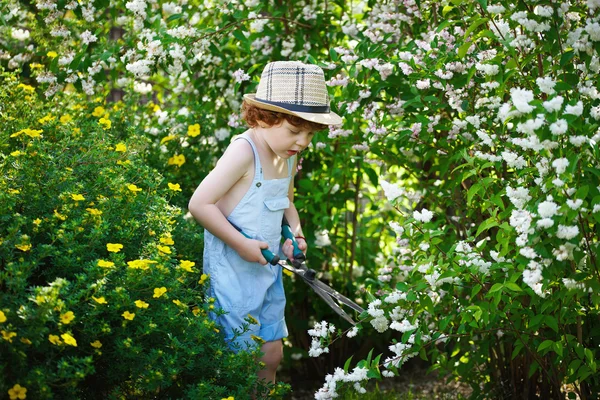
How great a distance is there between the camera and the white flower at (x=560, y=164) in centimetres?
198

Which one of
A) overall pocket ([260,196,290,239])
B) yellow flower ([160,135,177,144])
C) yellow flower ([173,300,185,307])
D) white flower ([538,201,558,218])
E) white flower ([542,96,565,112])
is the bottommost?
yellow flower ([173,300,185,307])

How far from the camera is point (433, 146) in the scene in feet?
10.6

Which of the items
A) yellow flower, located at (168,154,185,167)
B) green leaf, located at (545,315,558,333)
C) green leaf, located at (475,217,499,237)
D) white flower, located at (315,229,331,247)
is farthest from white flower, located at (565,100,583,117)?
yellow flower, located at (168,154,185,167)

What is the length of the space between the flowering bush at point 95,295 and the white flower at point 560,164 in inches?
41.7

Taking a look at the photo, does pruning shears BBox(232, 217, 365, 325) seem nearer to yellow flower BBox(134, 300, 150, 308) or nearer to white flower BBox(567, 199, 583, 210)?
yellow flower BBox(134, 300, 150, 308)

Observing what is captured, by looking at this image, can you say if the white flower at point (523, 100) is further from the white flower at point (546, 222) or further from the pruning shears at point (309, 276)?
the pruning shears at point (309, 276)

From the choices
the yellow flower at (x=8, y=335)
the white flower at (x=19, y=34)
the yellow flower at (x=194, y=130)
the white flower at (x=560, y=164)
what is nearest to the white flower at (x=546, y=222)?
the white flower at (x=560, y=164)

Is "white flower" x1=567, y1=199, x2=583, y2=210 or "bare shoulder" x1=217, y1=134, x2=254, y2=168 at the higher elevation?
"bare shoulder" x1=217, y1=134, x2=254, y2=168

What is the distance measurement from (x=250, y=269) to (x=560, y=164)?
117cm

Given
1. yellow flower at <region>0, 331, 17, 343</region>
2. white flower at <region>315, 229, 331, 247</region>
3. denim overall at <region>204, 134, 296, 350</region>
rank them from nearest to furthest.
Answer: yellow flower at <region>0, 331, 17, 343</region> → denim overall at <region>204, 134, 296, 350</region> → white flower at <region>315, 229, 331, 247</region>

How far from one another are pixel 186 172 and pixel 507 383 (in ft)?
6.09

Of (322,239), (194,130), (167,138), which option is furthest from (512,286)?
(167,138)

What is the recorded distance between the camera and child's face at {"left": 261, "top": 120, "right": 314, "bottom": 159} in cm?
264

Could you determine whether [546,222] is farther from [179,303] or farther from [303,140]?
[179,303]
